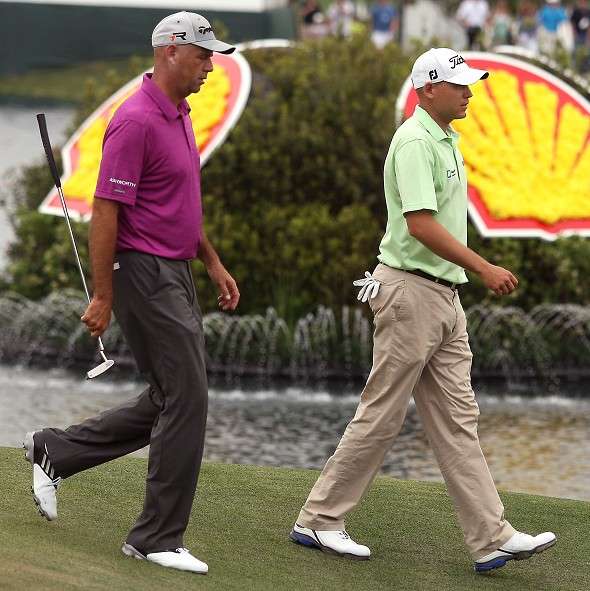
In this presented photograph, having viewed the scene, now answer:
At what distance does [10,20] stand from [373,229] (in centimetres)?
2021

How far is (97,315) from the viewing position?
5.29m

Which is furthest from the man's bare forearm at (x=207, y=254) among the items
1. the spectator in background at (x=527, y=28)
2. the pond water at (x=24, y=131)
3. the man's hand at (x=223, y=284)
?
the spectator in background at (x=527, y=28)

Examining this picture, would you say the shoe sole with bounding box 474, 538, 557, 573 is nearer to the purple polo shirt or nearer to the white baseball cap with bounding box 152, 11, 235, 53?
the purple polo shirt

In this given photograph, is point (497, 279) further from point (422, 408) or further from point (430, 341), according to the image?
point (422, 408)

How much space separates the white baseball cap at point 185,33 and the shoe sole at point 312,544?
187cm

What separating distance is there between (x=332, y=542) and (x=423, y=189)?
4.52 ft

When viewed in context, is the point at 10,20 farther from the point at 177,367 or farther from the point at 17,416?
the point at 177,367

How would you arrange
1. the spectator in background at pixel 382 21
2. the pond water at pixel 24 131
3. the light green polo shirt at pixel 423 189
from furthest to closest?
the spectator in background at pixel 382 21 < the pond water at pixel 24 131 < the light green polo shirt at pixel 423 189

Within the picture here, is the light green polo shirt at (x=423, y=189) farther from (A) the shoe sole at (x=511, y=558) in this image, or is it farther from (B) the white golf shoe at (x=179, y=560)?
(B) the white golf shoe at (x=179, y=560)

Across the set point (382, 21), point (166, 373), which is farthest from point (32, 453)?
point (382, 21)

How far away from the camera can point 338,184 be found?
483 inches

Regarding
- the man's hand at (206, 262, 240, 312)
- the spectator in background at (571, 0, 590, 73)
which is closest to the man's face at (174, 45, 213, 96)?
the man's hand at (206, 262, 240, 312)

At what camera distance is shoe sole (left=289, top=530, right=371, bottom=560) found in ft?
19.6

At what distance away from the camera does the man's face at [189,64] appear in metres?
5.45
